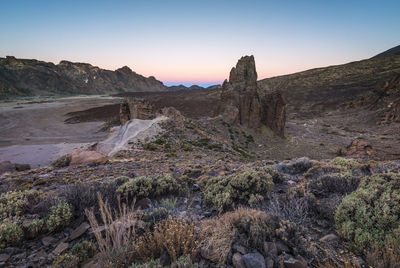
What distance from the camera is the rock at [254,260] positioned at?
222 cm

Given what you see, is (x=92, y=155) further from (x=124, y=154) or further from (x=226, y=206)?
(x=226, y=206)

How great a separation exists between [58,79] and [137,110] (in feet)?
481

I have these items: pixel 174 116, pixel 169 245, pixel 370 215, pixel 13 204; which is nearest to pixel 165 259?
pixel 169 245

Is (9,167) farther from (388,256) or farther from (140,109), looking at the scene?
(388,256)

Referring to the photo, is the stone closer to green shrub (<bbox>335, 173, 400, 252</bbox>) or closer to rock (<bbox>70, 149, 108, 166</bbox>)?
rock (<bbox>70, 149, 108, 166</bbox>)

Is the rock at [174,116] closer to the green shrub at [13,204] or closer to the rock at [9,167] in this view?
the rock at [9,167]

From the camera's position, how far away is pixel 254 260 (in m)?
2.27

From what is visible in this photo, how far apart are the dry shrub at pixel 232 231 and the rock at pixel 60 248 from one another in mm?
2050

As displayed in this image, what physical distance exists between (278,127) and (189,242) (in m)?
26.6

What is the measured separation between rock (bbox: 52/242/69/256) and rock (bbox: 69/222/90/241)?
0.17 m

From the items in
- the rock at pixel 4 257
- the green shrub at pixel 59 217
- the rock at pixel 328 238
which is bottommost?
the rock at pixel 328 238

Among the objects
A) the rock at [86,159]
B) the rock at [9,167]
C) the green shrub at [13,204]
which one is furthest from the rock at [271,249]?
the rock at [9,167]

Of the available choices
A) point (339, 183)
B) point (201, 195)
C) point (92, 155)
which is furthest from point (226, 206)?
point (92, 155)

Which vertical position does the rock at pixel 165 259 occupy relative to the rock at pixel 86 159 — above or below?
above
